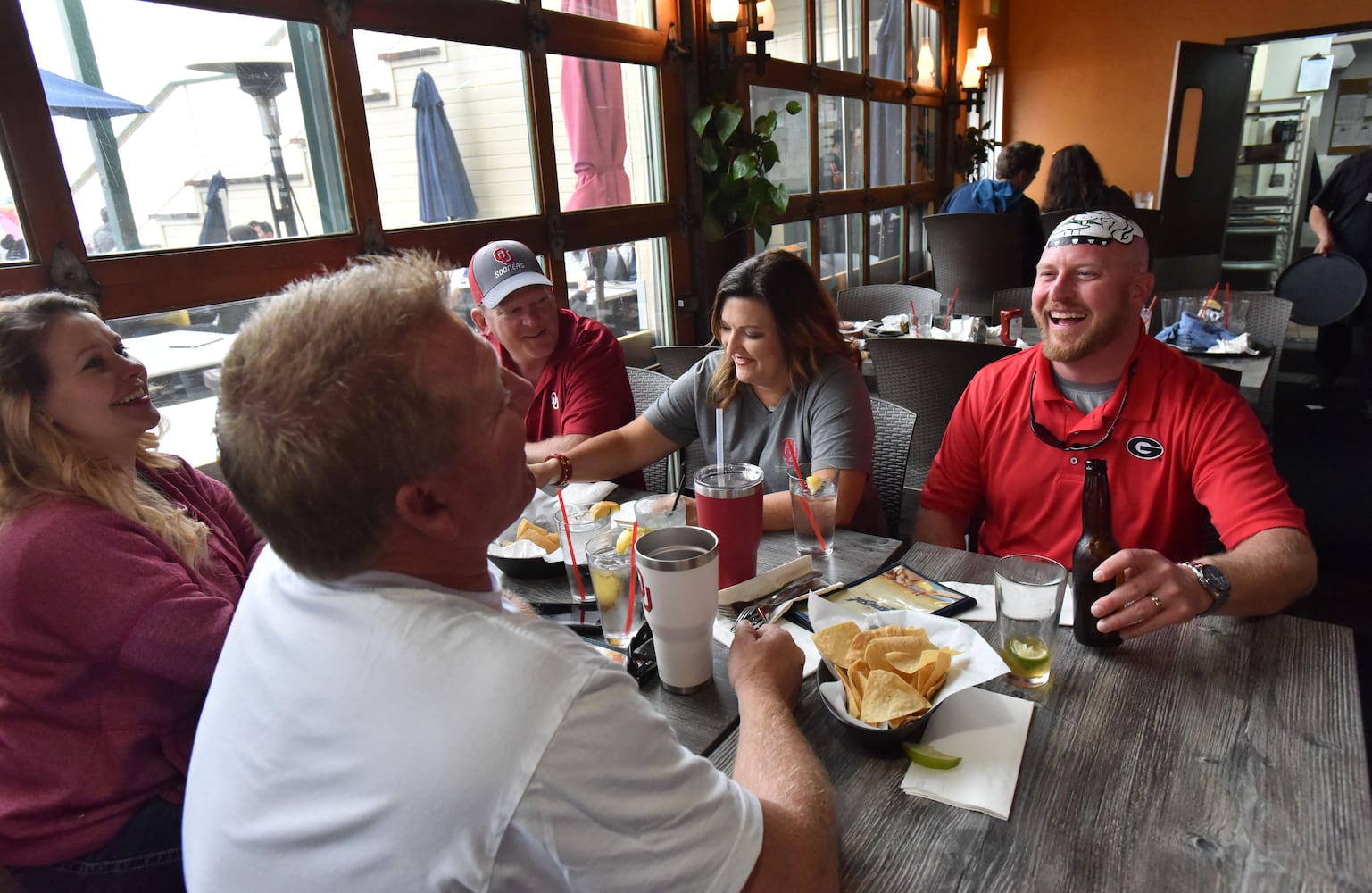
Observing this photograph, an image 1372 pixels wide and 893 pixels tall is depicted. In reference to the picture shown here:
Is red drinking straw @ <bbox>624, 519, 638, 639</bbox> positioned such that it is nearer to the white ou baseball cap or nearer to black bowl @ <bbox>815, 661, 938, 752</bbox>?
black bowl @ <bbox>815, 661, 938, 752</bbox>

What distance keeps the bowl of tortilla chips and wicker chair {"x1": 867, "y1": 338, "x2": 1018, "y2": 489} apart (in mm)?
1677

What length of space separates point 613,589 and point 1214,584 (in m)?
0.86

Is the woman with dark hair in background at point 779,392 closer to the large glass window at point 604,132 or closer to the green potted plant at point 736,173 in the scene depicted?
the large glass window at point 604,132

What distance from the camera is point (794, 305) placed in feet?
6.37

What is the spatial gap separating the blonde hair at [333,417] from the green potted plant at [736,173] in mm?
3335

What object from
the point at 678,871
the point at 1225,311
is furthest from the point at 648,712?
the point at 1225,311

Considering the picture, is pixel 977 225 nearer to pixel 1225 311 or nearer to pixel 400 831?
pixel 1225 311

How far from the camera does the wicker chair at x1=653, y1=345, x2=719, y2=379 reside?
298cm

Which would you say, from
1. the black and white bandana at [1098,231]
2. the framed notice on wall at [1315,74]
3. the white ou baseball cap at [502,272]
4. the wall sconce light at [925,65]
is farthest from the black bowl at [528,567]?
the framed notice on wall at [1315,74]

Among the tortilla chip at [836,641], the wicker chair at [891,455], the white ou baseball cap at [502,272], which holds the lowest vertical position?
the wicker chair at [891,455]

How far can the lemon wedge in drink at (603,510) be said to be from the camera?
1521 mm

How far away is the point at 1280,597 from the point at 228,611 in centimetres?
160

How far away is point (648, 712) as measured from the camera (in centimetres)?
68

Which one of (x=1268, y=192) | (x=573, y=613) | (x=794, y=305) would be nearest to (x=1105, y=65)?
(x=1268, y=192)
